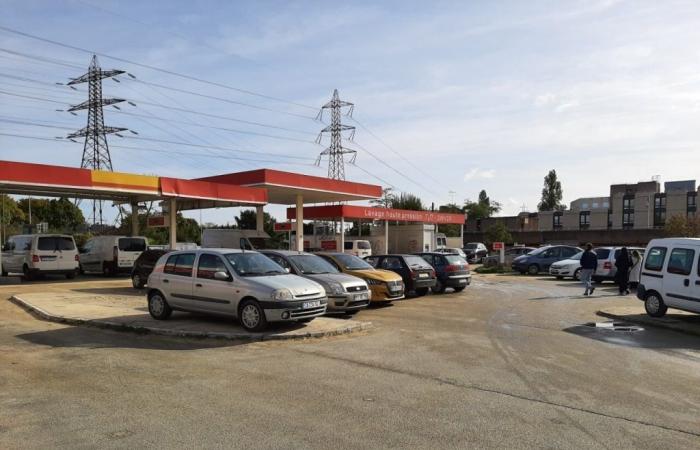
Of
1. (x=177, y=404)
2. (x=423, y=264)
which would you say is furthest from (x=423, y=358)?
(x=423, y=264)

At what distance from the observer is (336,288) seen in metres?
13.1

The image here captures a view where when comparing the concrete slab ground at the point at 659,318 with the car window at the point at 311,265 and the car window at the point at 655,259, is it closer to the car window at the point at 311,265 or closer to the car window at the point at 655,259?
the car window at the point at 655,259

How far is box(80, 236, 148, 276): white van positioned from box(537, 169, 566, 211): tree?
106 meters

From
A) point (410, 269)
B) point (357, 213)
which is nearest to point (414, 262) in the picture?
point (410, 269)

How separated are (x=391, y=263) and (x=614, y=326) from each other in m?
7.55

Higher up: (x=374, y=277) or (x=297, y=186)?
(x=297, y=186)

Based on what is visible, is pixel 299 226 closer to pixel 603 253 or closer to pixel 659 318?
pixel 603 253

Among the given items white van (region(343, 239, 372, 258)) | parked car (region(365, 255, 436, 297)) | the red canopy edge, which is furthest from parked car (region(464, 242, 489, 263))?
parked car (region(365, 255, 436, 297))

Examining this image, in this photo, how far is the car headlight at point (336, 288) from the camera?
13102mm

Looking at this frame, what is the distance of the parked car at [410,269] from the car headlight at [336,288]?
504 centimetres

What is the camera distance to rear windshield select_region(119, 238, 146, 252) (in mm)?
25047

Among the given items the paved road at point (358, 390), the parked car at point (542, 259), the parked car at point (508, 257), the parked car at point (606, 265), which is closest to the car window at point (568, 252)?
the parked car at point (542, 259)

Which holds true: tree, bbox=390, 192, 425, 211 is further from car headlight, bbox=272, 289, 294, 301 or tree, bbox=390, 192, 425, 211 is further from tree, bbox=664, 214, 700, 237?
car headlight, bbox=272, 289, 294, 301

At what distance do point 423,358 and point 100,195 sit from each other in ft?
76.8
